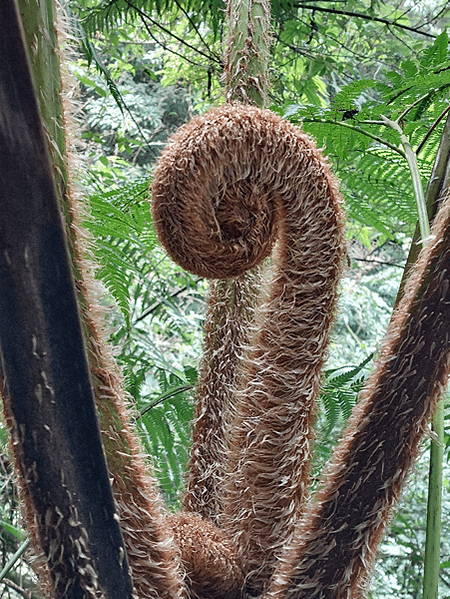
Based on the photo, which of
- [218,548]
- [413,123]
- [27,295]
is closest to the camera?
[27,295]

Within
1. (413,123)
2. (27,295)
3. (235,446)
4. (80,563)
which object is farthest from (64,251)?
(413,123)

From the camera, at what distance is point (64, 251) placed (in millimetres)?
256

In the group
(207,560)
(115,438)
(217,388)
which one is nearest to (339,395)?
(217,388)

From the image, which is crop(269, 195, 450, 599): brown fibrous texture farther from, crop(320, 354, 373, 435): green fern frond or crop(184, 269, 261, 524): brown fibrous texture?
crop(320, 354, 373, 435): green fern frond

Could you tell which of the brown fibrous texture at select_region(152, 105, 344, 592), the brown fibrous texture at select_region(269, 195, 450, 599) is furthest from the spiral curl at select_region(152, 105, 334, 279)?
the brown fibrous texture at select_region(269, 195, 450, 599)

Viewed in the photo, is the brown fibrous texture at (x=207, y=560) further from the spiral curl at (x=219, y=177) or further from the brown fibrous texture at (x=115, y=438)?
the spiral curl at (x=219, y=177)

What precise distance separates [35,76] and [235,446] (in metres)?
0.32

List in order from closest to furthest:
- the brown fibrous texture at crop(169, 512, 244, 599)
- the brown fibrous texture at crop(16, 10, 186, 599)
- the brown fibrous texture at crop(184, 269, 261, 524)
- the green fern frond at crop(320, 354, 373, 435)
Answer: the brown fibrous texture at crop(16, 10, 186, 599) < the brown fibrous texture at crop(169, 512, 244, 599) < the brown fibrous texture at crop(184, 269, 261, 524) < the green fern frond at crop(320, 354, 373, 435)

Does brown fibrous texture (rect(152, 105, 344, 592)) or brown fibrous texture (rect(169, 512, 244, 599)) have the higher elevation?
brown fibrous texture (rect(152, 105, 344, 592))

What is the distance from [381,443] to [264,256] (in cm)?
19

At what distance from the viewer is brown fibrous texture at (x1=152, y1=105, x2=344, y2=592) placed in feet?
1.32

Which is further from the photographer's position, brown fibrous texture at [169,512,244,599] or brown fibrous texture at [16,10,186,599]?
brown fibrous texture at [169,512,244,599]

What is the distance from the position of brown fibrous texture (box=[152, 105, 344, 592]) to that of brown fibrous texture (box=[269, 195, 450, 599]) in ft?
0.29

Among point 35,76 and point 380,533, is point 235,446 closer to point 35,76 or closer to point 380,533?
point 380,533
